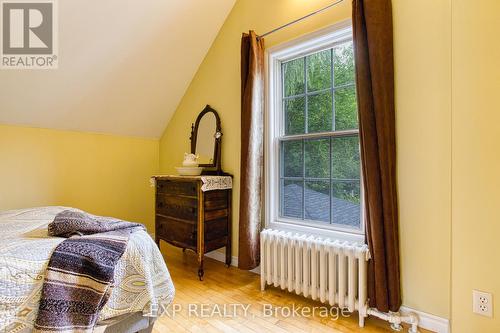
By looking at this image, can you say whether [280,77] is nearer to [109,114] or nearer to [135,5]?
[135,5]

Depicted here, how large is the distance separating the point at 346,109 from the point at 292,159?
654 mm

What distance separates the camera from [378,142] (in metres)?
1.63

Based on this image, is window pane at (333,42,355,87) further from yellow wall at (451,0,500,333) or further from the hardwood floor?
the hardwood floor

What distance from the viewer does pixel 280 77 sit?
249cm

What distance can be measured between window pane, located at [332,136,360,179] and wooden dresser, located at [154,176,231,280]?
1.15 m

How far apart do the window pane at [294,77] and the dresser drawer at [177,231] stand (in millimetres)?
1607

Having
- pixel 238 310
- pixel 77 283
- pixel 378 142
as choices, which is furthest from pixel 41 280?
pixel 378 142

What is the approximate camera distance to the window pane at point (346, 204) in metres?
1.96

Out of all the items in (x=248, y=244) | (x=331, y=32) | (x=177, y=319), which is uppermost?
(x=331, y=32)

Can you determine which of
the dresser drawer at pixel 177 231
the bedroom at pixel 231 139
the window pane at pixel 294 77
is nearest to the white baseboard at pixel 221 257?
the bedroom at pixel 231 139

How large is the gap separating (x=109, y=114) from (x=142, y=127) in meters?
0.47

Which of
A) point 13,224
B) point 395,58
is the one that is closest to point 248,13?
point 395,58

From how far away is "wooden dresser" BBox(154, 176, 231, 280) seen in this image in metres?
2.37

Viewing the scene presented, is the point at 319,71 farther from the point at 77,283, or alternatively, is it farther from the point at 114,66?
the point at 77,283
